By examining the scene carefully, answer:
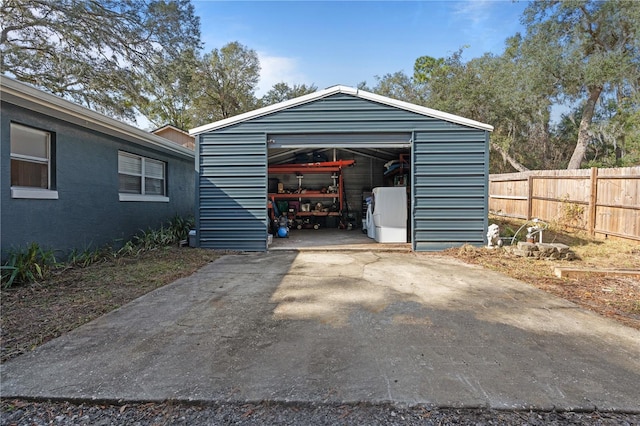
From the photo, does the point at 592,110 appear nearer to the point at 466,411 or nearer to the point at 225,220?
the point at 225,220

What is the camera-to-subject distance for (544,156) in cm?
2041

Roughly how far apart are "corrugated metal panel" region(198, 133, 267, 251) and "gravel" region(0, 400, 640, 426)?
5.79 metres

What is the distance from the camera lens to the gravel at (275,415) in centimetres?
195

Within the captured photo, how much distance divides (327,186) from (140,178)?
6.98 m

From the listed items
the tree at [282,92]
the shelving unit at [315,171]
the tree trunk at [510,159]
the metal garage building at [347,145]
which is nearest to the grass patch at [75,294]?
the metal garage building at [347,145]

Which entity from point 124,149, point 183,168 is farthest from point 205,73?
point 124,149

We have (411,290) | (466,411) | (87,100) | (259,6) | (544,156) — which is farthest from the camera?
(544,156)

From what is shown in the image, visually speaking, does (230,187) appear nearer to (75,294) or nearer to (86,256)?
(86,256)

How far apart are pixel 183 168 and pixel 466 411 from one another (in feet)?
33.5

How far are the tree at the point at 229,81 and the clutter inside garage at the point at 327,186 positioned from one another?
12.6m

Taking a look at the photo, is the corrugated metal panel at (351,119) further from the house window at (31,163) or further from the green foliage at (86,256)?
the green foliage at (86,256)

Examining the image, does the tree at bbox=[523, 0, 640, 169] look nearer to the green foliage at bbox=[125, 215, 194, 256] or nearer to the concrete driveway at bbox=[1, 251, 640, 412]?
the concrete driveway at bbox=[1, 251, 640, 412]

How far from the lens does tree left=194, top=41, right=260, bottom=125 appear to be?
2269 cm

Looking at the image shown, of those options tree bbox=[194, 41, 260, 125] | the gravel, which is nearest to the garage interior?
the gravel
